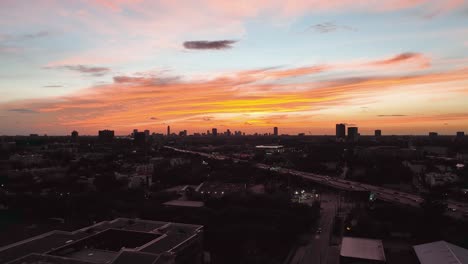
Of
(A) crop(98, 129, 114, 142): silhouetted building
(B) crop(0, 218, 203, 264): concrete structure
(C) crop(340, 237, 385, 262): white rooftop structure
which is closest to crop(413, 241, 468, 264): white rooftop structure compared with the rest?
(C) crop(340, 237, 385, 262): white rooftop structure

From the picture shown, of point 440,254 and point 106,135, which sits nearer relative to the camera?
point 440,254

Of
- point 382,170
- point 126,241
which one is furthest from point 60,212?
point 382,170

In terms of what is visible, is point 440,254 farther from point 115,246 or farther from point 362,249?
point 115,246

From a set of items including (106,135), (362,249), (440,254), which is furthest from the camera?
(106,135)

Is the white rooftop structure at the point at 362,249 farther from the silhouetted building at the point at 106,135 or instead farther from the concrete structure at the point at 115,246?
the silhouetted building at the point at 106,135

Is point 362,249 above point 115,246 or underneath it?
underneath

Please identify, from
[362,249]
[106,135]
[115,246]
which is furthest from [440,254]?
[106,135]

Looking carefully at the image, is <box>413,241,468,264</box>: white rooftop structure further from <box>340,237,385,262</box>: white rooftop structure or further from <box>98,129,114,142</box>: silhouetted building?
<box>98,129,114,142</box>: silhouetted building
